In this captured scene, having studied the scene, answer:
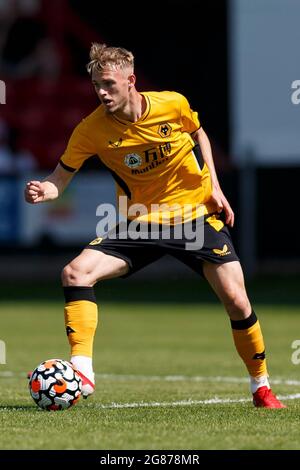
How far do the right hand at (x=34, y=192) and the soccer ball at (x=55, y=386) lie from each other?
3.61 feet

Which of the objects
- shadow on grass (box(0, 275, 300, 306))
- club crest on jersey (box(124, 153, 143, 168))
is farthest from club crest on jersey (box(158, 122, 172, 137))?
shadow on grass (box(0, 275, 300, 306))

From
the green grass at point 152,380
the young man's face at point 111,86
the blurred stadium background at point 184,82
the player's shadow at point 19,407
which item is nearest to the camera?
the green grass at point 152,380

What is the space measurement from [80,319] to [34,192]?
906mm

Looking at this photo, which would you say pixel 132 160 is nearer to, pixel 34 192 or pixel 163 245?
pixel 163 245

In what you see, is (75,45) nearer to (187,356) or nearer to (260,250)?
(260,250)

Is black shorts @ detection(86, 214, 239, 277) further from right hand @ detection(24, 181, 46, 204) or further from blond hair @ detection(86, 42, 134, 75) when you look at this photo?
blond hair @ detection(86, 42, 134, 75)

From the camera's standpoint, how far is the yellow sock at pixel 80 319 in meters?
7.89

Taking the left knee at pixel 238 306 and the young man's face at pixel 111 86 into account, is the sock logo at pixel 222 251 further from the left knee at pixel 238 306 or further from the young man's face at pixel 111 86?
the young man's face at pixel 111 86

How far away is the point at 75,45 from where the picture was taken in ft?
104

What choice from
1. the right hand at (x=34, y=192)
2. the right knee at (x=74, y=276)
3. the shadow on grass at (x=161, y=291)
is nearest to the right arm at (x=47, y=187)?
the right hand at (x=34, y=192)

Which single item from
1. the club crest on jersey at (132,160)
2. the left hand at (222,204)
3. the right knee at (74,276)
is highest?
the club crest on jersey at (132,160)

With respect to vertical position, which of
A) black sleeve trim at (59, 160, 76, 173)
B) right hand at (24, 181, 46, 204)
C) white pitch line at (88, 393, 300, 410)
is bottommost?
white pitch line at (88, 393, 300, 410)

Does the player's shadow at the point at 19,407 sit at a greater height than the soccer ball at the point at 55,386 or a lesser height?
lesser

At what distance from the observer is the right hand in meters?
7.86
